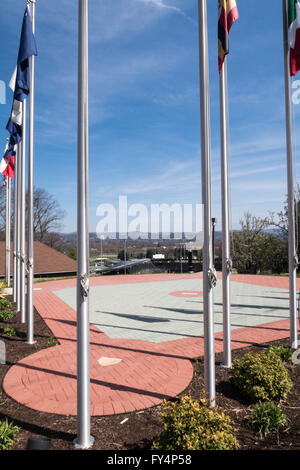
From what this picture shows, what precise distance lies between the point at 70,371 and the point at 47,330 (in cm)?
295

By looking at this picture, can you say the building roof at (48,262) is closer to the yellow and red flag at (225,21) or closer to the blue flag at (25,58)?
the blue flag at (25,58)

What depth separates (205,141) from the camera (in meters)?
4.26

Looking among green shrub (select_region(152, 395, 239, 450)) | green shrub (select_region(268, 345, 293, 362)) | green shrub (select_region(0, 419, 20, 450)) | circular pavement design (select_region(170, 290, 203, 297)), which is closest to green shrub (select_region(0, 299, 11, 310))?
circular pavement design (select_region(170, 290, 203, 297))

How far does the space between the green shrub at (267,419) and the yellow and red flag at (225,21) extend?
17.1 ft

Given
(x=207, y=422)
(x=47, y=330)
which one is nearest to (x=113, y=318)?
(x=47, y=330)

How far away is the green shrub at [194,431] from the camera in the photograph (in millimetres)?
2993

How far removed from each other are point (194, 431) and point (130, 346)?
4.01m

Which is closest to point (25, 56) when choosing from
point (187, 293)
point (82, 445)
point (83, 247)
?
point (83, 247)

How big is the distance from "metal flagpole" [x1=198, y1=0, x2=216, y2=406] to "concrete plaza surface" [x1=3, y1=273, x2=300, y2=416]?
102cm

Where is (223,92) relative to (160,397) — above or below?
above

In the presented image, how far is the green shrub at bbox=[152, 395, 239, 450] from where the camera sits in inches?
118

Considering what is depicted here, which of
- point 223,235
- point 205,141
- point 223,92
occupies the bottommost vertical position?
point 223,235

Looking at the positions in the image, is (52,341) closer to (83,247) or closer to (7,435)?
(7,435)

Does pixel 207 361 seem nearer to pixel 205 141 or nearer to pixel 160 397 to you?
pixel 160 397
